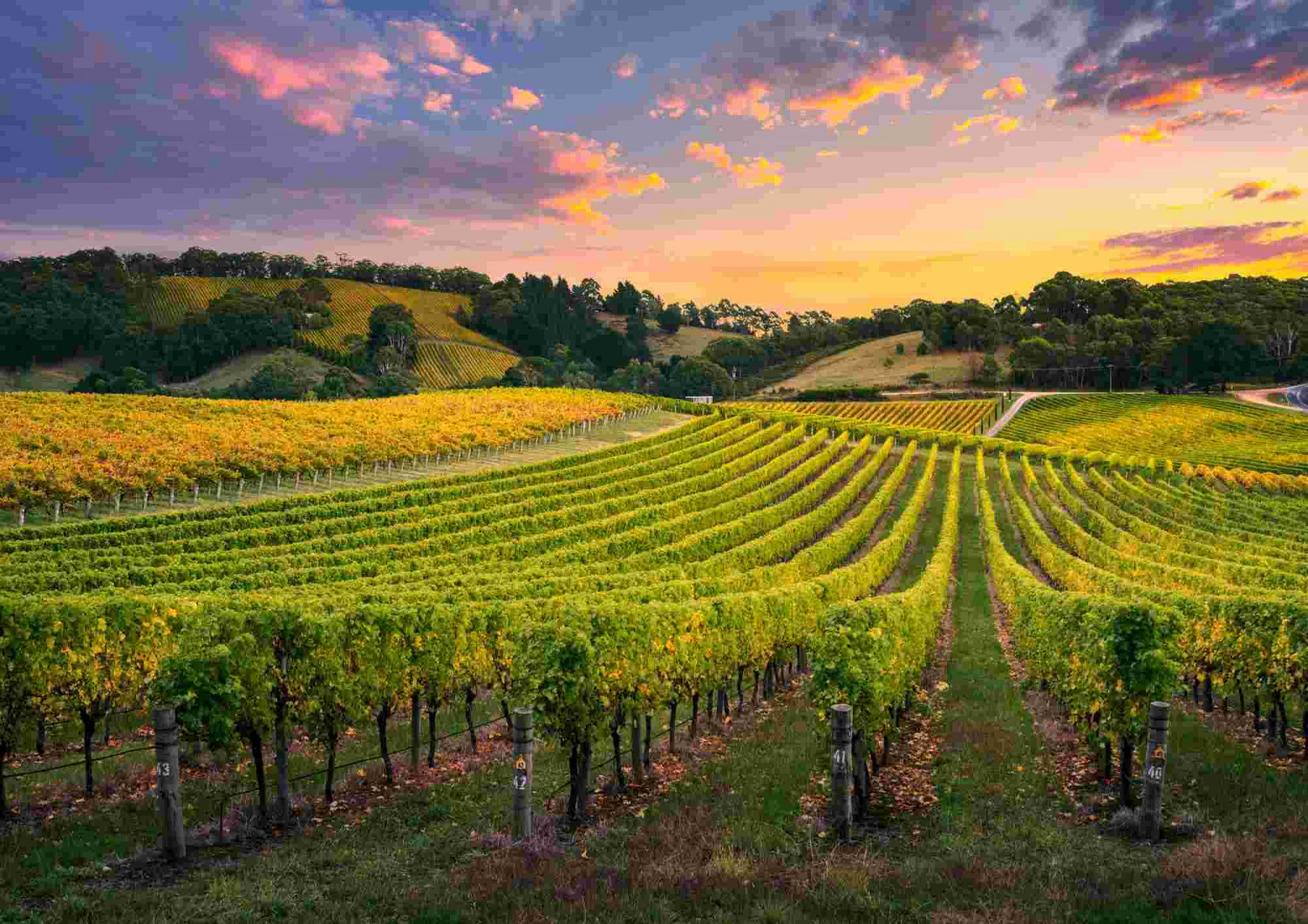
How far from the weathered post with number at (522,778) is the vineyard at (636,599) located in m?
1.52

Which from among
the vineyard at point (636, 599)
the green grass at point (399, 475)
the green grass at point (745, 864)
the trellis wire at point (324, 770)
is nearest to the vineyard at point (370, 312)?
the green grass at point (399, 475)

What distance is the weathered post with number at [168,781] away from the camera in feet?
33.5

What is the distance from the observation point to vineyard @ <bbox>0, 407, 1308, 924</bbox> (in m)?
13.2

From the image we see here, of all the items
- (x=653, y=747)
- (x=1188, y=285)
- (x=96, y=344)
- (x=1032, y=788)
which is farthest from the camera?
(x=1188, y=285)

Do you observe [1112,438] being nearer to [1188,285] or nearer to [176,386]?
[1188,285]

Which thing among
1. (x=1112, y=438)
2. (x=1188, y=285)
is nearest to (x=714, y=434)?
(x=1112, y=438)

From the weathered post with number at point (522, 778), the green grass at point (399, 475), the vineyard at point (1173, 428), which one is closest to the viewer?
the weathered post with number at point (522, 778)

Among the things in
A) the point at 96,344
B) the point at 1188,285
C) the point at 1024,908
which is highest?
the point at 1188,285

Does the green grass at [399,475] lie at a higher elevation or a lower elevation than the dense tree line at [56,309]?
lower

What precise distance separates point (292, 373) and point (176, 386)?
20.2m

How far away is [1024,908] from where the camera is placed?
8320 mm

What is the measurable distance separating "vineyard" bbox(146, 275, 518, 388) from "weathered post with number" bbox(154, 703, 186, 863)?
13826cm

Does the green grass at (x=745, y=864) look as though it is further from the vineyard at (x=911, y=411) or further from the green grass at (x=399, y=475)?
the vineyard at (x=911, y=411)

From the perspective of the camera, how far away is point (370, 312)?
568 feet
